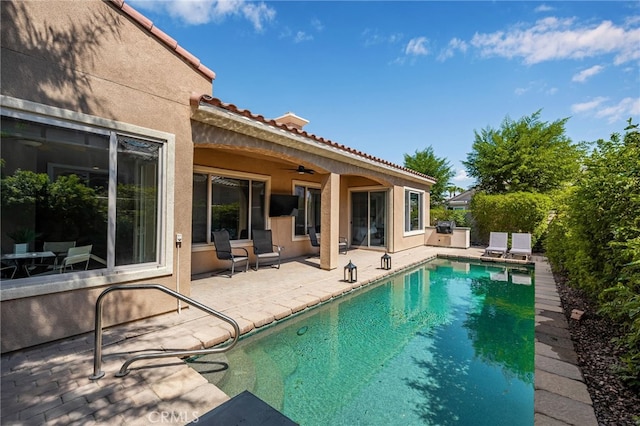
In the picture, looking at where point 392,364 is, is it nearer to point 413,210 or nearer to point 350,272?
point 350,272

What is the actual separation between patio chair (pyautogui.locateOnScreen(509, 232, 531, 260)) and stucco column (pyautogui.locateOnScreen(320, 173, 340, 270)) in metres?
9.59

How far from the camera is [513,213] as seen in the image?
54.4 ft

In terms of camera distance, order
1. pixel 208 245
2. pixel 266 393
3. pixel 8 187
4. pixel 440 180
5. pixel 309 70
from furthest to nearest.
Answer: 1. pixel 440 180
2. pixel 309 70
3. pixel 208 245
4. pixel 8 187
5. pixel 266 393

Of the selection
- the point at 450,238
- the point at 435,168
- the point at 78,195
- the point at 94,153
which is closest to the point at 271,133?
the point at 94,153

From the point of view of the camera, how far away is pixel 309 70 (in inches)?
538

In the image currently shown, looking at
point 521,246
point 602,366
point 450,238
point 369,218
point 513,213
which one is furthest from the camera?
point 450,238

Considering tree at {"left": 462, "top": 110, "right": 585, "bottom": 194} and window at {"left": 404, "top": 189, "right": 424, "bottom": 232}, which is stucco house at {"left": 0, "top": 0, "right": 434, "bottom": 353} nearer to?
window at {"left": 404, "top": 189, "right": 424, "bottom": 232}

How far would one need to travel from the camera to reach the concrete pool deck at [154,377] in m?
2.82

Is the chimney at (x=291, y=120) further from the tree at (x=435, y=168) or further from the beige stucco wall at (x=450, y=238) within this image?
the tree at (x=435, y=168)

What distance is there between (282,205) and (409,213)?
8488mm

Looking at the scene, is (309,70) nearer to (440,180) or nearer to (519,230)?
(519,230)

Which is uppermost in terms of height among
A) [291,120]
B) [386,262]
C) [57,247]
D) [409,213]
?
[291,120]

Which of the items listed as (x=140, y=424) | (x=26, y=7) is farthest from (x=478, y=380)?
(x=26, y=7)

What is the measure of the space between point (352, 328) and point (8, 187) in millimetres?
6331
